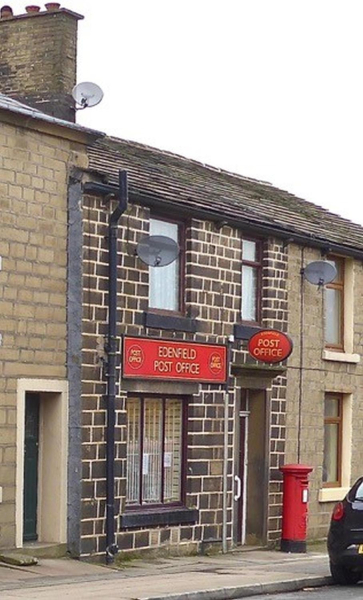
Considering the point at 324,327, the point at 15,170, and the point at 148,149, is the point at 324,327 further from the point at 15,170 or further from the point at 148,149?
the point at 15,170

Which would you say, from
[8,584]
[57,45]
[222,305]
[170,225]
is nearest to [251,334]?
[222,305]

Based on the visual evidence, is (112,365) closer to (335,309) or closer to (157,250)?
(157,250)

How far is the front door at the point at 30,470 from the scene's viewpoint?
18828mm

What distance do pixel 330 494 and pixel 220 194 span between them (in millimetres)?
5686

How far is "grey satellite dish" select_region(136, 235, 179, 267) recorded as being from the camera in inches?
789

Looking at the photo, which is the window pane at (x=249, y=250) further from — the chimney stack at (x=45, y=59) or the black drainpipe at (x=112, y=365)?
the chimney stack at (x=45, y=59)

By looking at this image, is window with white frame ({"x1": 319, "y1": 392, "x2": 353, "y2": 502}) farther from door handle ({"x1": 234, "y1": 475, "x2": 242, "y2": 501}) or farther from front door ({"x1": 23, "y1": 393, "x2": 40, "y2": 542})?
front door ({"x1": 23, "y1": 393, "x2": 40, "y2": 542})

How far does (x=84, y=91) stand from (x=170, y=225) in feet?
8.35

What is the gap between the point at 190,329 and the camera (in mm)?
21297

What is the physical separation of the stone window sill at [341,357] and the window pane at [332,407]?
0.75m

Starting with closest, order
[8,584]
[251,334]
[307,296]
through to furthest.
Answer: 1. [8,584]
2. [251,334]
3. [307,296]

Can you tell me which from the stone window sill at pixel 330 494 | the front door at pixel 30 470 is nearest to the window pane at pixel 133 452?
the front door at pixel 30 470

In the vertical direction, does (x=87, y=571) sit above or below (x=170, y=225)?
below

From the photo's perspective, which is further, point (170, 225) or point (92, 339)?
point (170, 225)
